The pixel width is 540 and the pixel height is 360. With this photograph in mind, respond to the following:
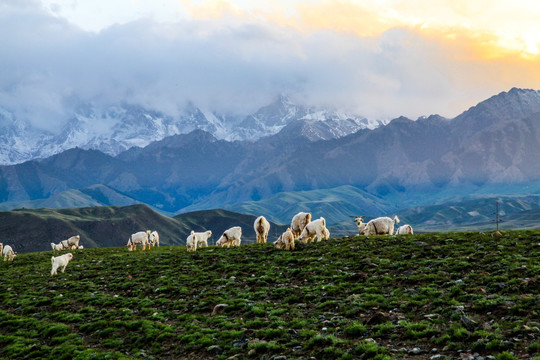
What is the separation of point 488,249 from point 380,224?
15917mm

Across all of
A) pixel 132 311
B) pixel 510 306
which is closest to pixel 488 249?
pixel 510 306

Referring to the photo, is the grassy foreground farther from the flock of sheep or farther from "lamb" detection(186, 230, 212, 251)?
"lamb" detection(186, 230, 212, 251)

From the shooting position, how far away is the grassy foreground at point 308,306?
17922 millimetres

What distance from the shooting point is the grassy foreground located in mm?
17922

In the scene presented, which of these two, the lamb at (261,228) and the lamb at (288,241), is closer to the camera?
the lamb at (288,241)

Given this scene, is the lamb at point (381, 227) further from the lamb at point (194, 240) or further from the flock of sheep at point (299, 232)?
the lamb at point (194, 240)

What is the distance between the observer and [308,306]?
23.9 m

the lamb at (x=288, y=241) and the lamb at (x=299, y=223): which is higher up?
the lamb at (x=299, y=223)

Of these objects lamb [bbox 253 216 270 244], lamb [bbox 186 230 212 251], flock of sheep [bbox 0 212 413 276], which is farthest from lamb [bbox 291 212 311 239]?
lamb [bbox 186 230 212 251]

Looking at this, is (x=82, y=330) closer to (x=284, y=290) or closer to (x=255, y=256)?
(x=284, y=290)

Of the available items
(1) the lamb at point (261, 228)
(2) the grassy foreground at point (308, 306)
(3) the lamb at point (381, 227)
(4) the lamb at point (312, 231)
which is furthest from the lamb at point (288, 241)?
(3) the lamb at point (381, 227)

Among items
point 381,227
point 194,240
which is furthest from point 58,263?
point 381,227

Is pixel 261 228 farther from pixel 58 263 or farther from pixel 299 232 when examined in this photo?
pixel 58 263

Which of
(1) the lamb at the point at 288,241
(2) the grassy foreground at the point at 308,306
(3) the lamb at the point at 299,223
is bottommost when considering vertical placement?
(2) the grassy foreground at the point at 308,306
